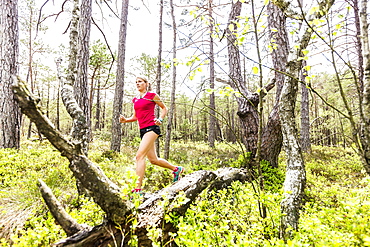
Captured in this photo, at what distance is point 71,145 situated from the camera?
1.63 meters

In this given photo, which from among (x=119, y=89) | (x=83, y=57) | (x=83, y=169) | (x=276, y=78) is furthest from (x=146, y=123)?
(x=119, y=89)

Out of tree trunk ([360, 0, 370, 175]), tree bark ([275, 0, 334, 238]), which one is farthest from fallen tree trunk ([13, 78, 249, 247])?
tree trunk ([360, 0, 370, 175])

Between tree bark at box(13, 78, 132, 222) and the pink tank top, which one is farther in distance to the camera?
the pink tank top

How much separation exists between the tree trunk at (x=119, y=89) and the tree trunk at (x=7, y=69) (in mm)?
3126

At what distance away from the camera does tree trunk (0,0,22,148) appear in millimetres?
5059

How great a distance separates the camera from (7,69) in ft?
16.7

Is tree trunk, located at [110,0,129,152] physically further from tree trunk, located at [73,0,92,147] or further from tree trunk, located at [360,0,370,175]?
tree trunk, located at [360,0,370,175]

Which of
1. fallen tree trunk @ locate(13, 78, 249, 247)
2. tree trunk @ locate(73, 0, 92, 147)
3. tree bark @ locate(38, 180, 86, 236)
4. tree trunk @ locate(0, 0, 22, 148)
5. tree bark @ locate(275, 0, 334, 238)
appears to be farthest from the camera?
tree trunk @ locate(0, 0, 22, 148)

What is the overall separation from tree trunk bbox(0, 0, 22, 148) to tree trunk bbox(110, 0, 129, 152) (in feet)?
10.3

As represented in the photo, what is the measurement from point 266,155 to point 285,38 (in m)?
3.14

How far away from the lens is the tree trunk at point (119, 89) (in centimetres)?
771

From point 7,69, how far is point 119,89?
345 cm

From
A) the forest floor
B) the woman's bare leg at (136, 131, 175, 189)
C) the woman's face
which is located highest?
the woman's face

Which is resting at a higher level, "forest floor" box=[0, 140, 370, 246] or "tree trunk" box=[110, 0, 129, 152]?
"tree trunk" box=[110, 0, 129, 152]
